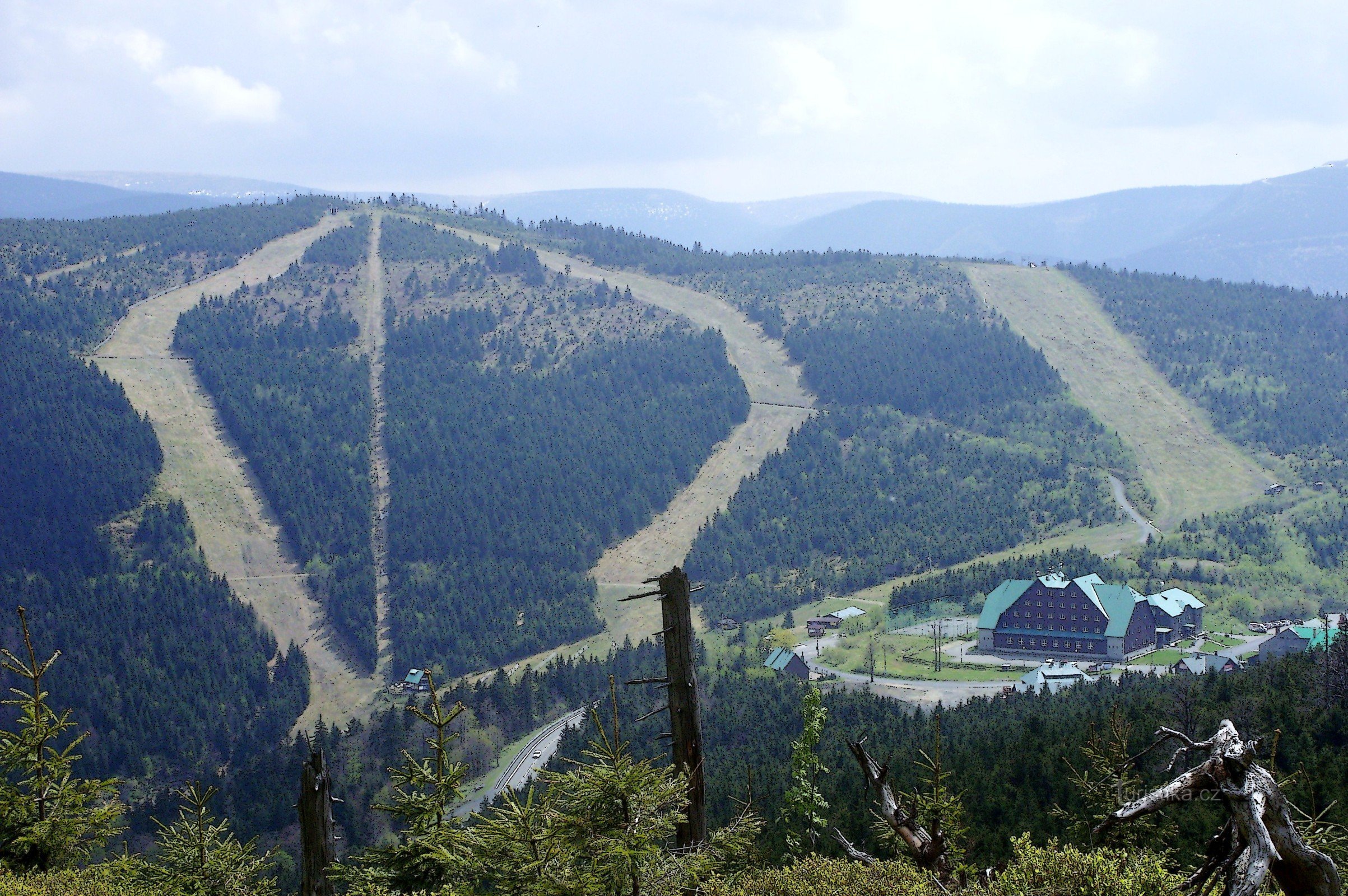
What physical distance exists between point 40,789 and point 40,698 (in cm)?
193

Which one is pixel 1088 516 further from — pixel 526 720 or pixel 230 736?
pixel 230 736

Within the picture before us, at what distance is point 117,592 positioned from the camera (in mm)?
150625

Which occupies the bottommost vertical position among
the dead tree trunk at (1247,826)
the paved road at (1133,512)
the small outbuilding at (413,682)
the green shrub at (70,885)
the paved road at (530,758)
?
the small outbuilding at (413,682)

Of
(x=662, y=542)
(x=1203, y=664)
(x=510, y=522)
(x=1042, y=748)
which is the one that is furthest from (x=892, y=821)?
(x=510, y=522)

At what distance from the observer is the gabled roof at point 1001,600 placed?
4577 inches

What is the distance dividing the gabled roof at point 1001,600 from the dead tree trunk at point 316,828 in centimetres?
10368

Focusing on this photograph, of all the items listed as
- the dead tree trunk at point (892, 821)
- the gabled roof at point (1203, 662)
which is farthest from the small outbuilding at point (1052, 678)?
the dead tree trunk at point (892, 821)

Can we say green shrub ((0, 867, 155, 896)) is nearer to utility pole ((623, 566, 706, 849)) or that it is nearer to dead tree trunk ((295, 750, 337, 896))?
dead tree trunk ((295, 750, 337, 896))

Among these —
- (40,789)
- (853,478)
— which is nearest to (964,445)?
(853,478)

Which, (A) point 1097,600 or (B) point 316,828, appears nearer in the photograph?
(B) point 316,828

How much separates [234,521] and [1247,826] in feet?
591

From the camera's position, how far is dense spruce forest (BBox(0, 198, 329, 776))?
12925 centimetres

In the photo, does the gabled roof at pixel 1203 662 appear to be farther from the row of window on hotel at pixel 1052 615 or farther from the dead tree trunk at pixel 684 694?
the dead tree trunk at pixel 684 694

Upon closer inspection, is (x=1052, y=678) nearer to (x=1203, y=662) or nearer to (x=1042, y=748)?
(x=1203, y=662)
